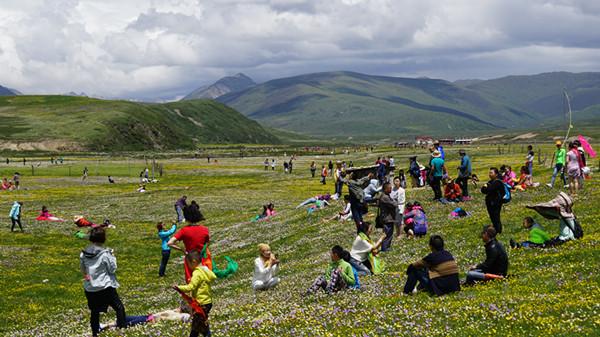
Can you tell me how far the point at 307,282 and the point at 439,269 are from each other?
7.03 metres

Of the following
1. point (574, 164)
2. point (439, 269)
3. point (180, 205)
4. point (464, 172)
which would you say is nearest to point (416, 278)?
point (439, 269)

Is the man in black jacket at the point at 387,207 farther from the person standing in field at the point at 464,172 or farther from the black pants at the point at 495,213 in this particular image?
the person standing in field at the point at 464,172

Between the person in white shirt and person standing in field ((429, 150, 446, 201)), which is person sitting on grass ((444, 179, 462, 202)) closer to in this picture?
person standing in field ((429, 150, 446, 201))

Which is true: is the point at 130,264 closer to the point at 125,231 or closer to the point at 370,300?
the point at 125,231

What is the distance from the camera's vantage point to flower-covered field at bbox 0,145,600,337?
44.5 ft

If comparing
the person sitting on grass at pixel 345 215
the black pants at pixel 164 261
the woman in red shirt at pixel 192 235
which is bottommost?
the black pants at pixel 164 261

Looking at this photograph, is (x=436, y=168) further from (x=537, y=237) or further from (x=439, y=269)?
(x=439, y=269)

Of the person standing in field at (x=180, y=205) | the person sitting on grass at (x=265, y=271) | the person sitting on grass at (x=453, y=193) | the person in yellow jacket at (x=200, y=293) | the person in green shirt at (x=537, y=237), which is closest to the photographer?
the person in yellow jacket at (x=200, y=293)

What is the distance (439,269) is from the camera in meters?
16.3

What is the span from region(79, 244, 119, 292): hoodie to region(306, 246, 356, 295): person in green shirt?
6853mm

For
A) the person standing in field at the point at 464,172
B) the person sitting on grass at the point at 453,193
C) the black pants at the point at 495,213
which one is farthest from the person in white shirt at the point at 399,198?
the person sitting on grass at the point at 453,193

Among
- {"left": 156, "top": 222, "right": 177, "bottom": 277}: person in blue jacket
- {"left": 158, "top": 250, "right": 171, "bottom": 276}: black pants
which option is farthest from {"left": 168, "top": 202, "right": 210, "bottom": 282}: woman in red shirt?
{"left": 158, "top": 250, "right": 171, "bottom": 276}: black pants

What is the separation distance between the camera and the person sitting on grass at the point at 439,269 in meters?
16.2

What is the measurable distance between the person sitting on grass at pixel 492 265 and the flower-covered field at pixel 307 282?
0.44 metres
